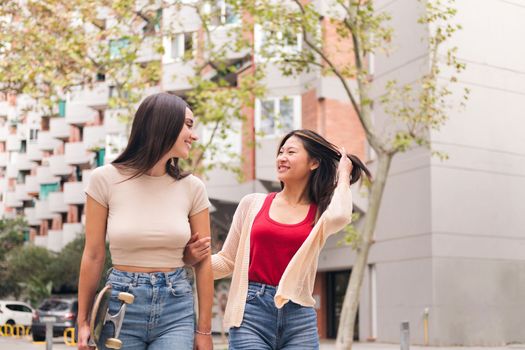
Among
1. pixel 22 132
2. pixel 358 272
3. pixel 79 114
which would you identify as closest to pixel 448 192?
pixel 358 272

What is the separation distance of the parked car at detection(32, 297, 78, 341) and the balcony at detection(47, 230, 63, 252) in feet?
76.8

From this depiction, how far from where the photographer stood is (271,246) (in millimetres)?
4492

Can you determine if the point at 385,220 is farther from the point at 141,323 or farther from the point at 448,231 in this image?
the point at 141,323

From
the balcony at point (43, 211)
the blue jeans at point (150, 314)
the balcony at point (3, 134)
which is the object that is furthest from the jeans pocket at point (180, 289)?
the balcony at point (3, 134)

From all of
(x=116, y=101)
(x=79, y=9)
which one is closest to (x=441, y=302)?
(x=116, y=101)

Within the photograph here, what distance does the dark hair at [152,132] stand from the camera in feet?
12.8

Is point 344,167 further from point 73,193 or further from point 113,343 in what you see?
point 73,193

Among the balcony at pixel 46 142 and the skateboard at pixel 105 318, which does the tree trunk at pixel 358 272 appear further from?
the balcony at pixel 46 142

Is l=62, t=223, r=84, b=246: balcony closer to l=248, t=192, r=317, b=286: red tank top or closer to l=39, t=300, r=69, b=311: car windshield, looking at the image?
l=39, t=300, r=69, b=311: car windshield

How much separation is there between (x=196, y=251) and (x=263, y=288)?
2.02ft

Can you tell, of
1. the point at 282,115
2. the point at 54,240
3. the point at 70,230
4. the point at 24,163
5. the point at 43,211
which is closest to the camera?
the point at 282,115

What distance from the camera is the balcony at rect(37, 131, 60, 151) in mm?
54688

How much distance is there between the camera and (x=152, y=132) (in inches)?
154

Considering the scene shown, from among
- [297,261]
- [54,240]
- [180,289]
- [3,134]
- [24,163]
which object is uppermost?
[3,134]
